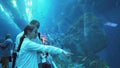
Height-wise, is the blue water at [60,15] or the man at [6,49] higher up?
the blue water at [60,15]

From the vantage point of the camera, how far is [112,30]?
24.0ft

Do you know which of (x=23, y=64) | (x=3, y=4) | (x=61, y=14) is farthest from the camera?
(x=3, y=4)

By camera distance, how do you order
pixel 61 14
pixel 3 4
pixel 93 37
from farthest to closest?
pixel 3 4, pixel 61 14, pixel 93 37

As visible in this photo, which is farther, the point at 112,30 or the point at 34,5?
the point at 34,5

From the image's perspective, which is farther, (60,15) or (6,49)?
(6,49)

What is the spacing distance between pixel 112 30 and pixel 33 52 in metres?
3.77

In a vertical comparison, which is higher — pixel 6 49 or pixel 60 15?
pixel 60 15

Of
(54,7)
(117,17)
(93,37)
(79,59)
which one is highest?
(54,7)

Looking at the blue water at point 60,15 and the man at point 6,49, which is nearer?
the blue water at point 60,15

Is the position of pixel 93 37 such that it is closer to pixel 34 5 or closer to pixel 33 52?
pixel 34 5

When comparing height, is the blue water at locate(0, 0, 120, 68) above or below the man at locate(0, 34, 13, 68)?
above

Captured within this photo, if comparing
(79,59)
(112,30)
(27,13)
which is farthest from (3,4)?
(112,30)

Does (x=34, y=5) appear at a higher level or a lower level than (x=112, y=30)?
higher

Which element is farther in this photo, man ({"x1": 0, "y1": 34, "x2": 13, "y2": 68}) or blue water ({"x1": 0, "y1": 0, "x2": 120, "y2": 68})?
man ({"x1": 0, "y1": 34, "x2": 13, "y2": 68})
